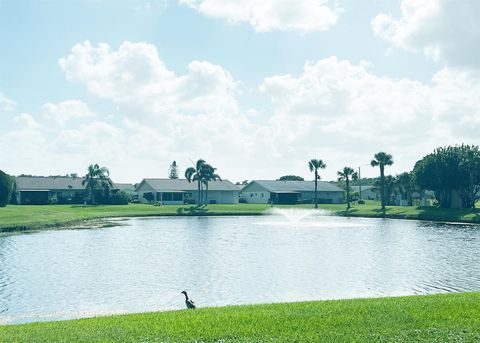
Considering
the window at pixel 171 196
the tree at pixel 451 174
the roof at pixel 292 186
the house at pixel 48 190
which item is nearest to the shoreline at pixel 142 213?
the tree at pixel 451 174

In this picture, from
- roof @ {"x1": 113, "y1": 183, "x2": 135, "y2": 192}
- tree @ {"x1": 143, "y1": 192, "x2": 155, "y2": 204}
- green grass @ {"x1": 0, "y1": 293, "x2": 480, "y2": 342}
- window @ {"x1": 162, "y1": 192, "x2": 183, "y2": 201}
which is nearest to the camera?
green grass @ {"x1": 0, "y1": 293, "x2": 480, "y2": 342}

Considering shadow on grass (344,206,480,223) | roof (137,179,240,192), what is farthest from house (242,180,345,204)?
shadow on grass (344,206,480,223)

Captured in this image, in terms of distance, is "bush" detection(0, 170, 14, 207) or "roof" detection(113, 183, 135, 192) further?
"roof" detection(113, 183, 135, 192)

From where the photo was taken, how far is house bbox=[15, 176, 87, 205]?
103 m

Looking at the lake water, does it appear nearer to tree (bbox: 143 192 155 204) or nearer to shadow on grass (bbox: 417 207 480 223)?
shadow on grass (bbox: 417 207 480 223)

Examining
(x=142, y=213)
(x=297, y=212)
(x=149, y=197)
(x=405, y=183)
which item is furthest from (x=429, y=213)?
(x=149, y=197)

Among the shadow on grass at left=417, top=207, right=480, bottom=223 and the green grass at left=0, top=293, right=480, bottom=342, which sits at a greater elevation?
the shadow on grass at left=417, top=207, right=480, bottom=223

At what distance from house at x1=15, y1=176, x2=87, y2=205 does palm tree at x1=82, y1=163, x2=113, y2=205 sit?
8.23ft

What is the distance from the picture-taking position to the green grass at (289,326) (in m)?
13.7

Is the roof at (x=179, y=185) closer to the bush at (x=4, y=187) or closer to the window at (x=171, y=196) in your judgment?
the window at (x=171, y=196)

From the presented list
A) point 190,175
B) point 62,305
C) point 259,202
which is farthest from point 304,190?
point 62,305

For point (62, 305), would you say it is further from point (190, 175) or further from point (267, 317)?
point (190, 175)

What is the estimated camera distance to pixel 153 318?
16.3m

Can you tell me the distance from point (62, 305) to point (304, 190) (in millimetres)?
111622
